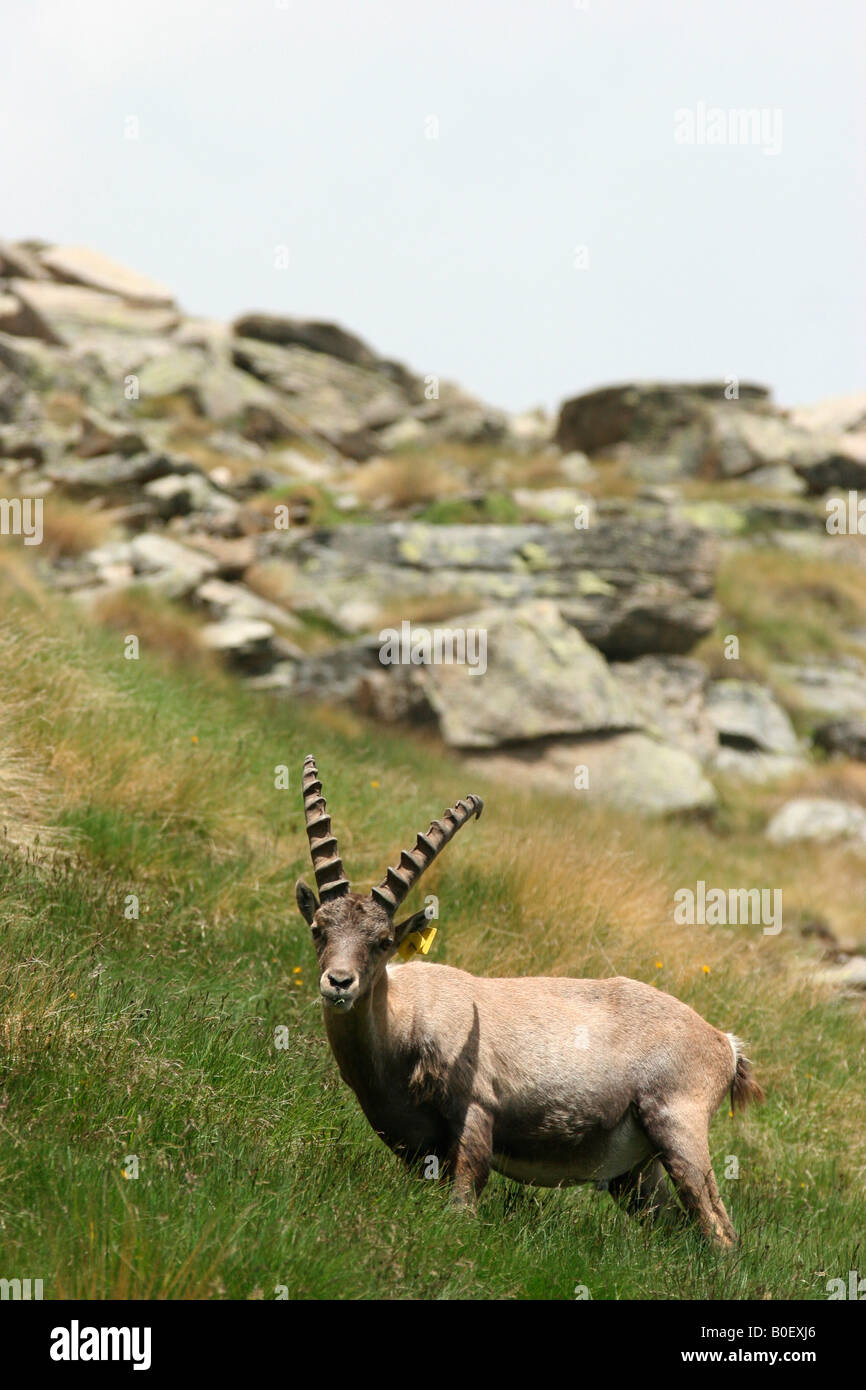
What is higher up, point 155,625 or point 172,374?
point 172,374

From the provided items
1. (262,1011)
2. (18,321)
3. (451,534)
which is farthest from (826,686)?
(18,321)

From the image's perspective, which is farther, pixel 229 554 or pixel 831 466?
pixel 831 466

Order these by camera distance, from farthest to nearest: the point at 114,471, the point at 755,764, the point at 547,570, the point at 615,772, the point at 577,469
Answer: the point at 577,469, the point at 114,471, the point at 547,570, the point at 755,764, the point at 615,772

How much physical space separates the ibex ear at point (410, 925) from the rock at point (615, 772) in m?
11.7

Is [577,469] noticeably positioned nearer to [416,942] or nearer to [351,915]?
[416,942]

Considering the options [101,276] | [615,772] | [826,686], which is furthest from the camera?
[101,276]

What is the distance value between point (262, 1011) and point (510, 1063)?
2155 millimetres

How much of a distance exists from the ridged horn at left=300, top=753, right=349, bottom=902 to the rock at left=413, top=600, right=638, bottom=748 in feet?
39.2

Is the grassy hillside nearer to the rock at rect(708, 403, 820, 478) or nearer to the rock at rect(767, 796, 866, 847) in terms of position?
the rock at rect(767, 796, 866, 847)

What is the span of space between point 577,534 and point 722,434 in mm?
14408

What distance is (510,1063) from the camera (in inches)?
276

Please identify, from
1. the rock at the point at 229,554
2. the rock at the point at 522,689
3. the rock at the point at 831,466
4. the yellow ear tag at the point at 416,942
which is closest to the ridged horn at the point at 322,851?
the yellow ear tag at the point at 416,942

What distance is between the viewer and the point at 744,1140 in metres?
9.55

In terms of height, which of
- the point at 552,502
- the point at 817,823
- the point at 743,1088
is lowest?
the point at 817,823
